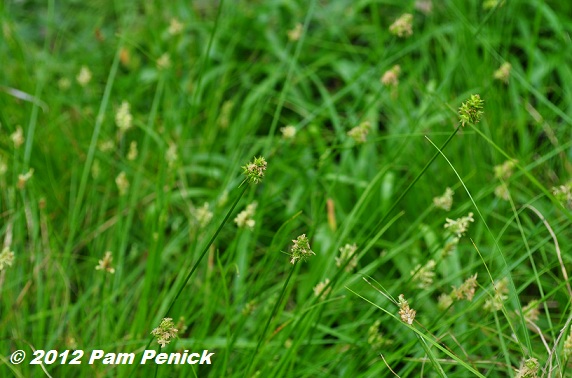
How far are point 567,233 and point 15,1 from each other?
305cm

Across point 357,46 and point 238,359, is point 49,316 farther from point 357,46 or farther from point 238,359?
point 357,46

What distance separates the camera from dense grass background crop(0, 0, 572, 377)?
74.3 inches

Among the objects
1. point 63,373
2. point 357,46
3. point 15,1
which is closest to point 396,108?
point 357,46

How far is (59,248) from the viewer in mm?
2330

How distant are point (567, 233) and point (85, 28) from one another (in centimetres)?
259

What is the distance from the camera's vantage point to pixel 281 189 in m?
2.23

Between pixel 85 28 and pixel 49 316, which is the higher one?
pixel 85 28

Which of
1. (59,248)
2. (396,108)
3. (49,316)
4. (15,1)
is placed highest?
(15,1)

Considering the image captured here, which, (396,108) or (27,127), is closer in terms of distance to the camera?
(27,127)

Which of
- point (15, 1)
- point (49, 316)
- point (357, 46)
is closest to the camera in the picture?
point (49, 316)

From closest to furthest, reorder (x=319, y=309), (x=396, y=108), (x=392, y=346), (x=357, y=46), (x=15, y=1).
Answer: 1. (x=319, y=309)
2. (x=392, y=346)
3. (x=396, y=108)
4. (x=357, y=46)
5. (x=15, y=1)

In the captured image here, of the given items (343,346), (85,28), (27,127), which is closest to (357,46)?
(85,28)

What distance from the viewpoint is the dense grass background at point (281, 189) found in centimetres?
189

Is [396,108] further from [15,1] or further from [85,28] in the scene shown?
[15,1]
